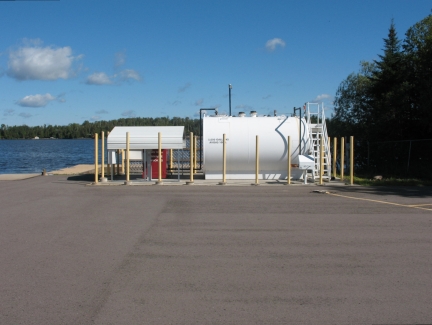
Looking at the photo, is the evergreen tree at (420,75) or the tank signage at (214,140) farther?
the evergreen tree at (420,75)

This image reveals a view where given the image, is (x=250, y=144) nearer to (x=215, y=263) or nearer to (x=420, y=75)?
(x=420, y=75)

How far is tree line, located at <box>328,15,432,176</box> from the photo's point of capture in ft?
85.1

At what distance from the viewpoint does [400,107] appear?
28.3 metres

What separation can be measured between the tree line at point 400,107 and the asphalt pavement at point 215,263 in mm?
13173

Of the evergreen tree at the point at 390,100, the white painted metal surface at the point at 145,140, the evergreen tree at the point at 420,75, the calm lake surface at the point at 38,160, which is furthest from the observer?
the calm lake surface at the point at 38,160

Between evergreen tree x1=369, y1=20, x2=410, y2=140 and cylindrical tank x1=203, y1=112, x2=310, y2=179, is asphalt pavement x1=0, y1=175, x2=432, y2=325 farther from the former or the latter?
evergreen tree x1=369, y1=20, x2=410, y2=140

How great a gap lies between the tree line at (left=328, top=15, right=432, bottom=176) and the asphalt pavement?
13.2m

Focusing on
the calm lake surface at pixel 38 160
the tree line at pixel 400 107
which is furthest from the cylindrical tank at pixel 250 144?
the calm lake surface at pixel 38 160

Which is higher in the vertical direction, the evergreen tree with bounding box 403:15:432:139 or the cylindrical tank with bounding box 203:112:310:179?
the evergreen tree with bounding box 403:15:432:139

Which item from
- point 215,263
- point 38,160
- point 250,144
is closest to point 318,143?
Answer: point 250,144

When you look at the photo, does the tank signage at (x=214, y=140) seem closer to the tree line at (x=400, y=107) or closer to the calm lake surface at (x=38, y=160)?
the tree line at (x=400, y=107)

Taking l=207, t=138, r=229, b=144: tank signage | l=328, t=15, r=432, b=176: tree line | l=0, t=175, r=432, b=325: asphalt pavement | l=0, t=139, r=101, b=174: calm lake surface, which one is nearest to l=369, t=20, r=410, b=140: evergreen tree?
l=328, t=15, r=432, b=176: tree line

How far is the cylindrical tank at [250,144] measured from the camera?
2252 cm

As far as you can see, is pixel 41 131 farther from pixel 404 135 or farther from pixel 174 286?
pixel 174 286
